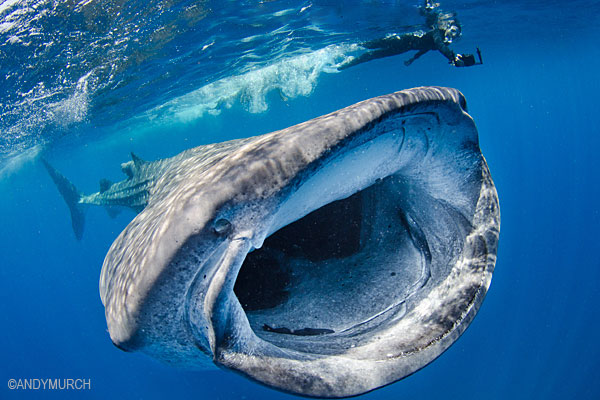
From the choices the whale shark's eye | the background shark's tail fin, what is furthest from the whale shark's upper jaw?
the background shark's tail fin

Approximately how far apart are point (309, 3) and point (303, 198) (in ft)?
40.2

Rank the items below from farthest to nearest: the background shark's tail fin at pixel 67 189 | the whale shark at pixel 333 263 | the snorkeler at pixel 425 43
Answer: the background shark's tail fin at pixel 67 189, the snorkeler at pixel 425 43, the whale shark at pixel 333 263

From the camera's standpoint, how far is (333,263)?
262 centimetres

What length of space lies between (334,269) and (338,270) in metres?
0.04

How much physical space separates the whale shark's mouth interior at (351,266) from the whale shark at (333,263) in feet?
0.04

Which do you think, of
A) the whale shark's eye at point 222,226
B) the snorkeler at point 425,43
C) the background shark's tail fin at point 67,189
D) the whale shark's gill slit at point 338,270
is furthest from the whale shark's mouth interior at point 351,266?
the background shark's tail fin at point 67,189

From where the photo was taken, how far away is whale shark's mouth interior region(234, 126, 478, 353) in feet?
6.16

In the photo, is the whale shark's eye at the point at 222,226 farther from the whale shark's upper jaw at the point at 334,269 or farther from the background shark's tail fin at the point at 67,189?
the background shark's tail fin at the point at 67,189

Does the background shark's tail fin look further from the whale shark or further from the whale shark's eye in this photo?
the whale shark's eye

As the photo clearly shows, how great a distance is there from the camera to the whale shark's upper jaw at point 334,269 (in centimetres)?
119

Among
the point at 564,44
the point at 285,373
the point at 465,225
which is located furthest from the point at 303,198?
A: the point at 564,44

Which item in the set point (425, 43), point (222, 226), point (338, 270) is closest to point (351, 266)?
point (338, 270)

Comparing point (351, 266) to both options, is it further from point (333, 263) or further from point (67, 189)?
point (67, 189)

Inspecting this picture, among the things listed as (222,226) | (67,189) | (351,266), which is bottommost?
(67,189)
